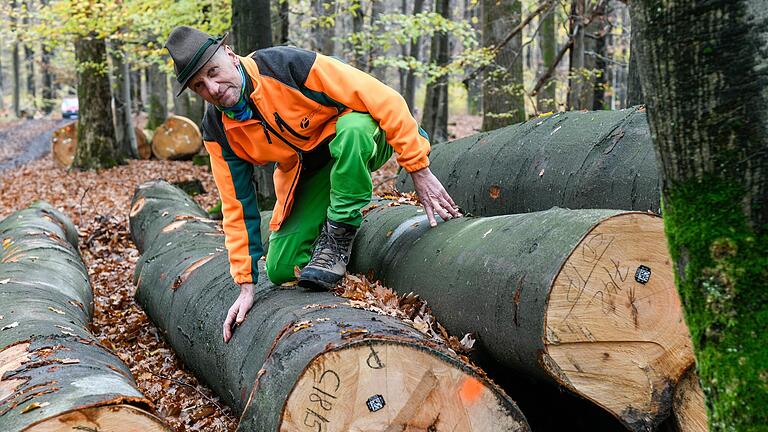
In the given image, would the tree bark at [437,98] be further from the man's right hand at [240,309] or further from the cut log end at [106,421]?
the cut log end at [106,421]

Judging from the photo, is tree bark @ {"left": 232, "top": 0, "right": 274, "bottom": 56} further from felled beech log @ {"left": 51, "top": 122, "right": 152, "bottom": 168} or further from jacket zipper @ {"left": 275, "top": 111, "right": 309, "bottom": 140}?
felled beech log @ {"left": 51, "top": 122, "right": 152, "bottom": 168}

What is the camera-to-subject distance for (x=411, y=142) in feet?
11.0

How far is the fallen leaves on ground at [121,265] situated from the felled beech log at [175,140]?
60 cm

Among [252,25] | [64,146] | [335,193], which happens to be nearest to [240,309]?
[335,193]

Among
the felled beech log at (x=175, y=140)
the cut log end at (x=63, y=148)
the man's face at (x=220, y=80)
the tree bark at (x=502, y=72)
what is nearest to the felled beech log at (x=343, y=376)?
the man's face at (x=220, y=80)

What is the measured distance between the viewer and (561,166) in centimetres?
406

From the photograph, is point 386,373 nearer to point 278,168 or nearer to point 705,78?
point 705,78

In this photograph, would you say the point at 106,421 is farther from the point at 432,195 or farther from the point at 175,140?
the point at 175,140

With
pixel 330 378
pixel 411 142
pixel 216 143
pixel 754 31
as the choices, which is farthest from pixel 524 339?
pixel 216 143

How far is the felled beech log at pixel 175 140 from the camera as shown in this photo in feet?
56.6

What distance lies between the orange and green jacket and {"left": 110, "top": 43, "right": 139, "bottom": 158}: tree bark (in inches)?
536

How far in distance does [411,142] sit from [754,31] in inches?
83.8

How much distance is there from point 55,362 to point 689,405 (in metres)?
2.63

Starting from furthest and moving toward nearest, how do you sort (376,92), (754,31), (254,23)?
(254,23), (376,92), (754,31)
